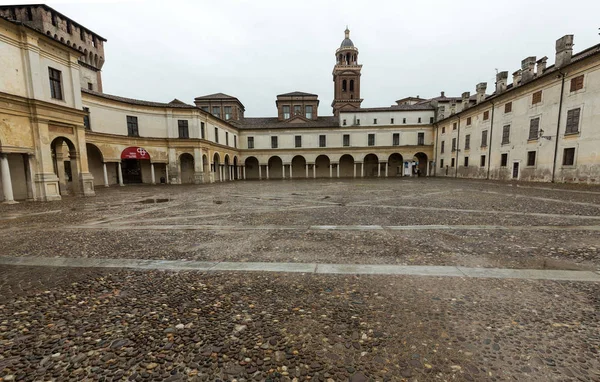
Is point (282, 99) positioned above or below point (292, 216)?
above

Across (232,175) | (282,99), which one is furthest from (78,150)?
(282,99)

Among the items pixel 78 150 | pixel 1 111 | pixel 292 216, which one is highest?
pixel 1 111

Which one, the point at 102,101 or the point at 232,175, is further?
the point at 232,175

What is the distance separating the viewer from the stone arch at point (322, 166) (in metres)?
46.8

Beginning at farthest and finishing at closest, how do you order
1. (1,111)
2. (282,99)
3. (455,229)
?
1. (282,99)
2. (1,111)
3. (455,229)

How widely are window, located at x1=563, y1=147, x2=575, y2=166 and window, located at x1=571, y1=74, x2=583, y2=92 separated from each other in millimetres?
4394

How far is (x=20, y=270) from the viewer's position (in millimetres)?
4215

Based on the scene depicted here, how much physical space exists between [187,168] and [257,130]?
593 inches

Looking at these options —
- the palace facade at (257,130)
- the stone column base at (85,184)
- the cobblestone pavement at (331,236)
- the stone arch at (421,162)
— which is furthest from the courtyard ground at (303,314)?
the stone arch at (421,162)

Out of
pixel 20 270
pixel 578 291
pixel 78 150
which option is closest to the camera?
pixel 578 291

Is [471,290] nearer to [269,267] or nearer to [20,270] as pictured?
[269,267]

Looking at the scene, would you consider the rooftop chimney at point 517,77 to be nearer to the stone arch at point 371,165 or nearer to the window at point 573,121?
the window at point 573,121

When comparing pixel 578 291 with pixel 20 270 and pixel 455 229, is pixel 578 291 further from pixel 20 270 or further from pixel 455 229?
pixel 20 270

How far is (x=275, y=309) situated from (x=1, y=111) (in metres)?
17.4
